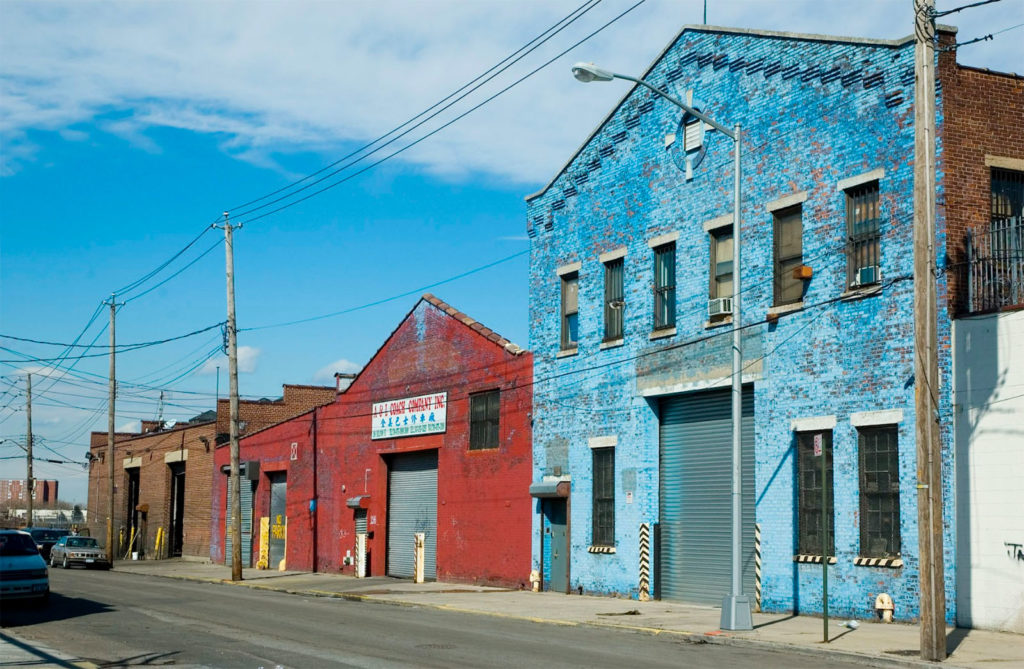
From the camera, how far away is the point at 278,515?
47281mm

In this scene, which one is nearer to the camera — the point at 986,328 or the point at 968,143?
the point at 986,328

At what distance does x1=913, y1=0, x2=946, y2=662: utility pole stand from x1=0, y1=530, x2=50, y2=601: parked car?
17.6 metres

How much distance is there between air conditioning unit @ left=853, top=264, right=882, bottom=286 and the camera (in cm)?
2128

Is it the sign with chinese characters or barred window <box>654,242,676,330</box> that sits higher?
barred window <box>654,242,676,330</box>

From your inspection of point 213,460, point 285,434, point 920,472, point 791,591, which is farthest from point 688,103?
point 213,460

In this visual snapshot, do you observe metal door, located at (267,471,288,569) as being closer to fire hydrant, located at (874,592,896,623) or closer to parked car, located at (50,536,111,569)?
parked car, located at (50,536,111,569)

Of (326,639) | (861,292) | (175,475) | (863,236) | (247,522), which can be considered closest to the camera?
(326,639)

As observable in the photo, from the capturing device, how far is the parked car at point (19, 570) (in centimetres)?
2362

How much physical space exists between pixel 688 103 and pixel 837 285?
6645 millimetres

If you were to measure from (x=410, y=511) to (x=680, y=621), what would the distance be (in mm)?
17888

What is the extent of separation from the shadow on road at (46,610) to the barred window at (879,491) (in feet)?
49.8

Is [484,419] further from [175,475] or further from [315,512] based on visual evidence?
[175,475]

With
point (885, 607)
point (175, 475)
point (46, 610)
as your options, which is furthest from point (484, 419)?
point (175, 475)

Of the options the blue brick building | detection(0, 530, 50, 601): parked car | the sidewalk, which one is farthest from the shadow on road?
the blue brick building
